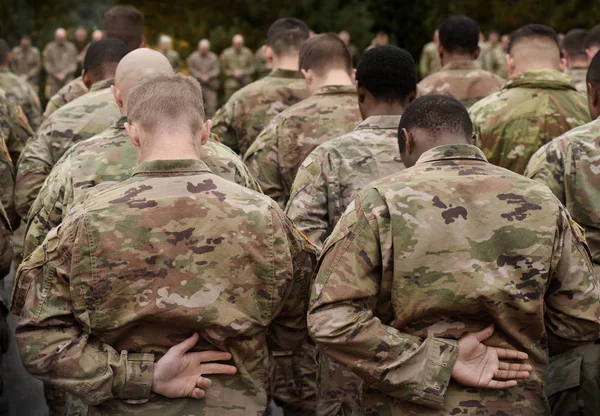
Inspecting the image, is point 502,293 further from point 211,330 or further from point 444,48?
point 444,48

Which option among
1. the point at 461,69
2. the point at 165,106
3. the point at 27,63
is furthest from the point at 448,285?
the point at 27,63

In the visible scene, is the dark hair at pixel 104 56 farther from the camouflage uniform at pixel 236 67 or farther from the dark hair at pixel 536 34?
the camouflage uniform at pixel 236 67

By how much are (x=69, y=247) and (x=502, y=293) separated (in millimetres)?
1486

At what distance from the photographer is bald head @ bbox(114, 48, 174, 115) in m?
4.57

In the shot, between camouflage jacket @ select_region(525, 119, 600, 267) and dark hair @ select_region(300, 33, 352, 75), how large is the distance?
73.4 inches

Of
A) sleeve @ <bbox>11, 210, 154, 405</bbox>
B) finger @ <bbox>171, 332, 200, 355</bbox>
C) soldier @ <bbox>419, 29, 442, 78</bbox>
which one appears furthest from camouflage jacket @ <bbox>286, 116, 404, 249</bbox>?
soldier @ <bbox>419, 29, 442, 78</bbox>

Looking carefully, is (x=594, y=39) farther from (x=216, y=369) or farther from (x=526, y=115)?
(x=216, y=369)

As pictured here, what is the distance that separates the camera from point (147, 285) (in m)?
3.36

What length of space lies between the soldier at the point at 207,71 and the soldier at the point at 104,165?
66.4 feet

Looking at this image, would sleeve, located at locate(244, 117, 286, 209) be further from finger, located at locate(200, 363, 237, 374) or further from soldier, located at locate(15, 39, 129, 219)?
finger, located at locate(200, 363, 237, 374)

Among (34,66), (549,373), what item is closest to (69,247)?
(549,373)

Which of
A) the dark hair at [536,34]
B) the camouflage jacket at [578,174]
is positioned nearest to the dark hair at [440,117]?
the camouflage jacket at [578,174]

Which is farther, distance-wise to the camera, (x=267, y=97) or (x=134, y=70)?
(x=267, y=97)

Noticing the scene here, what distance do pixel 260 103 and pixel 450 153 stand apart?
4092mm
